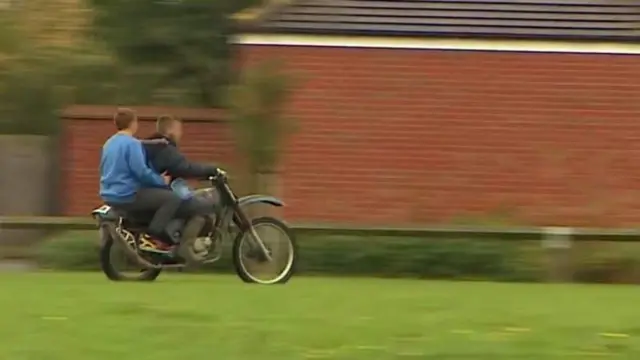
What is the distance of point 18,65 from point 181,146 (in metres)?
2.59

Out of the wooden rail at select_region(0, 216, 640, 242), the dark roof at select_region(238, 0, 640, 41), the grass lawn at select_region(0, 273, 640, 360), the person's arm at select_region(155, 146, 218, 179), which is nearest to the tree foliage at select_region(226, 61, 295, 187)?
the wooden rail at select_region(0, 216, 640, 242)

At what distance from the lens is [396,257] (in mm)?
13781

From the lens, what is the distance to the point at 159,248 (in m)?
11.7

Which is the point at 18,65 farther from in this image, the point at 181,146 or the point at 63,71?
the point at 181,146

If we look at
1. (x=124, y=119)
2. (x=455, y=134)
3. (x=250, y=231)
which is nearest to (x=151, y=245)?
(x=250, y=231)

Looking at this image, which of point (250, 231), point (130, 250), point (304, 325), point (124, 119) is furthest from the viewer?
point (250, 231)

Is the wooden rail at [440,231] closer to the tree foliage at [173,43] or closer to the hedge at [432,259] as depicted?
the hedge at [432,259]

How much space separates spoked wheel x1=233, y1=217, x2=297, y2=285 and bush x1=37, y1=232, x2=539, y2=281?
165 centimetres

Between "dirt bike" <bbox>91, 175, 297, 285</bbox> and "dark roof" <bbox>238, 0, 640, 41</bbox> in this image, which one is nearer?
"dirt bike" <bbox>91, 175, 297, 285</bbox>

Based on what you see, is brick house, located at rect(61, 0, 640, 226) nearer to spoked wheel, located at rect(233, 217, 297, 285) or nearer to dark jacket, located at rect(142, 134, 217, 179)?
spoked wheel, located at rect(233, 217, 297, 285)

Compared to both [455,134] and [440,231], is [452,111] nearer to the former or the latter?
[455,134]

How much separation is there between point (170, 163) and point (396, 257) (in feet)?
10.8

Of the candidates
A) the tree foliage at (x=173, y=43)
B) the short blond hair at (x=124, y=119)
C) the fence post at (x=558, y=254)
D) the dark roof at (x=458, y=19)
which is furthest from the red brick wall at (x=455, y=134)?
the short blond hair at (x=124, y=119)

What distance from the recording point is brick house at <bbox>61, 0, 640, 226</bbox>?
56.6 ft
